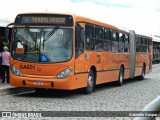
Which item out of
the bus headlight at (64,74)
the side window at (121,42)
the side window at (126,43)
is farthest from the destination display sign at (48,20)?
the side window at (126,43)

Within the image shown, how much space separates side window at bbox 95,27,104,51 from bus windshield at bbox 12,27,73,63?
2.91m

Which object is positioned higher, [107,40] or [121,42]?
[107,40]

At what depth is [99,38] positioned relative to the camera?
16.7 metres

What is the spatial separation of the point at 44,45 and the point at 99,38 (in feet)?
12.4

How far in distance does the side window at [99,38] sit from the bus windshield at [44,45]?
9.56 feet

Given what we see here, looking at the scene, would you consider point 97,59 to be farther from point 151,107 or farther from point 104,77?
point 151,107

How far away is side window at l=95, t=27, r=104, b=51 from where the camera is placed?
16.3 m

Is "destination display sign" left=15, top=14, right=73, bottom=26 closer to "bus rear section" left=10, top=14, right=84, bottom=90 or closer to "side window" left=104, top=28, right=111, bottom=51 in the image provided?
"bus rear section" left=10, top=14, right=84, bottom=90

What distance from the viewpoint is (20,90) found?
1555 cm

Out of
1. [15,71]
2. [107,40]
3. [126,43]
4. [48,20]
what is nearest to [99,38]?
[107,40]

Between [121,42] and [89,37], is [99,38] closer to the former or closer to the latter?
[89,37]

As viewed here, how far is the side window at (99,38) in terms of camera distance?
1629cm

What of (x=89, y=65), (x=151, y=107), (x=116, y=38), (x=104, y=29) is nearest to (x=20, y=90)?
(x=89, y=65)

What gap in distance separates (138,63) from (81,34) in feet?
37.2
